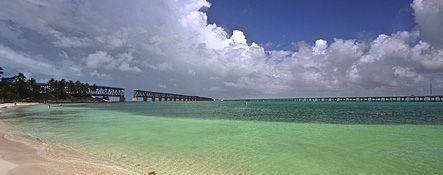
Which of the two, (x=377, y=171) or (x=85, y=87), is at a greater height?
(x=85, y=87)

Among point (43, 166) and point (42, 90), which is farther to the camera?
point (42, 90)

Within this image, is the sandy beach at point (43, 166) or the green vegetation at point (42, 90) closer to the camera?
the sandy beach at point (43, 166)

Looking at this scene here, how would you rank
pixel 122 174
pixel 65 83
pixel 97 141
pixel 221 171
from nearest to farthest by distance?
pixel 122 174
pixel 221 171
pixel 97 141
pixel 65 83

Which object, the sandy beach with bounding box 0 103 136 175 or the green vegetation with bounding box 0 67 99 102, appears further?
the green vegetation with bounding box 0 67 99 102

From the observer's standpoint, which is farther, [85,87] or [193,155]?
[85,87]

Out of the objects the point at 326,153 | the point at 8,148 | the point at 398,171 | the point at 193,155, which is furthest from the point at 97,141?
the point at 398,171

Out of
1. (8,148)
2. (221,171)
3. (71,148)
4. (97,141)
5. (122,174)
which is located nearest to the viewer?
(122,174)

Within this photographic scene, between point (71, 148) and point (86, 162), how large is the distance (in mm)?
3672

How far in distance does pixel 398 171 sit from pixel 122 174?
9.91 m

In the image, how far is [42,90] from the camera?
127375 millimetres

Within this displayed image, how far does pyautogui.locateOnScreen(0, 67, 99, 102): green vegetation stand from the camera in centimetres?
9781

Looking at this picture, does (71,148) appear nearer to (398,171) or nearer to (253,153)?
(253,153)

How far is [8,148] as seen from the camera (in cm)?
930

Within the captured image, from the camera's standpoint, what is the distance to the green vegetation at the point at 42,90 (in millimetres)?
97812
